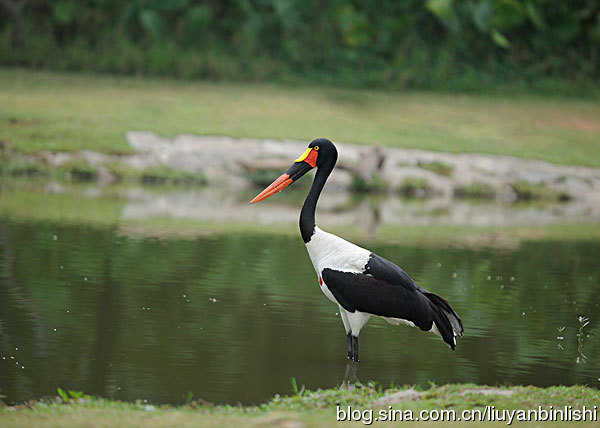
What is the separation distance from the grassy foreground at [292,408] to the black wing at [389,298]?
74 centimetres

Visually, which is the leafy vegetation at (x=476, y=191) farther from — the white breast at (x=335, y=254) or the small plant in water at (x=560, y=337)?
the white breast at (x=335, y=254)

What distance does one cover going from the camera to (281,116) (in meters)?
22.6

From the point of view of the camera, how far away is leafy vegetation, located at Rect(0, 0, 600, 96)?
27.0 m

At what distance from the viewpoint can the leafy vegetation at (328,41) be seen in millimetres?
26969

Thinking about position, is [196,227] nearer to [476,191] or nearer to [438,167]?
[438,167]

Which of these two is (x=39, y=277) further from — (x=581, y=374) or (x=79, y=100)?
(x=79, y=100)

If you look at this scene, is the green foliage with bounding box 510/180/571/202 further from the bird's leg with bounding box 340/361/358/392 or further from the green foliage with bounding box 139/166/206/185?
the bird's leg with bounding box 340/361/358/392

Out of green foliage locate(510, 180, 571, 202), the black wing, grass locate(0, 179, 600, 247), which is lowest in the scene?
green foliage locate(510, 180, 571, 202)

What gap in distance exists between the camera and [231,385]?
600cm

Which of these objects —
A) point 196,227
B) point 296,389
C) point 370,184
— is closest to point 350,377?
point 296,389

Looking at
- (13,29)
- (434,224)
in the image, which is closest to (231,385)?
(434,224)

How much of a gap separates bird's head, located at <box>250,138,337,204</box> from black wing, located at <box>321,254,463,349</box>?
91cm

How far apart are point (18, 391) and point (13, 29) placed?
2286 cm

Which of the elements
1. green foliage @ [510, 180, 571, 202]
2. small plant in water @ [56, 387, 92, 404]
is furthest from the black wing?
green foliage @ [510, 180, 571, 202]
